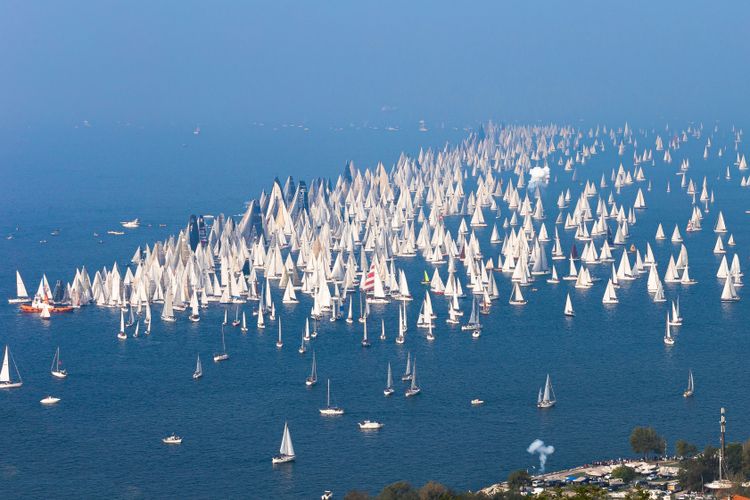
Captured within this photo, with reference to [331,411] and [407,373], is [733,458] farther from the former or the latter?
[407,373]

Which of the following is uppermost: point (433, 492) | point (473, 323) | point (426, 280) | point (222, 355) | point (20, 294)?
point (426, 280)

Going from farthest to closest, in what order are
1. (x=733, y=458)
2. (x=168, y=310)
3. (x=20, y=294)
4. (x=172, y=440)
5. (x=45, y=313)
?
(x=20, y=294)
(x=45, y=313)
(x=168, y=310)
(x=172, y=440)
(x=733, y=458)

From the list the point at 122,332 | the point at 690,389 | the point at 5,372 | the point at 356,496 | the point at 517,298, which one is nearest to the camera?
the point at 356,496

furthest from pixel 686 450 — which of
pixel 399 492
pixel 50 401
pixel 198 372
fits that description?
pixel 50 401

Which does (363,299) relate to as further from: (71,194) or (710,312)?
(71,194)

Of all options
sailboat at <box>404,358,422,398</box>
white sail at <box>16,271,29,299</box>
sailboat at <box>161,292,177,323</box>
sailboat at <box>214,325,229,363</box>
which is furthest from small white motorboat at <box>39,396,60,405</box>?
white sail at <box>16,271,29,299</box>

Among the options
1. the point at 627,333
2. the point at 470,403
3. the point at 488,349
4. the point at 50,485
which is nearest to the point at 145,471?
the point at 50,485

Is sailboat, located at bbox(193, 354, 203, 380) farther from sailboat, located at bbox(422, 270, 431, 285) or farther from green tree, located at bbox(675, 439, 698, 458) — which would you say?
sailboat, located at bbox(422, 270, 431, 285)
